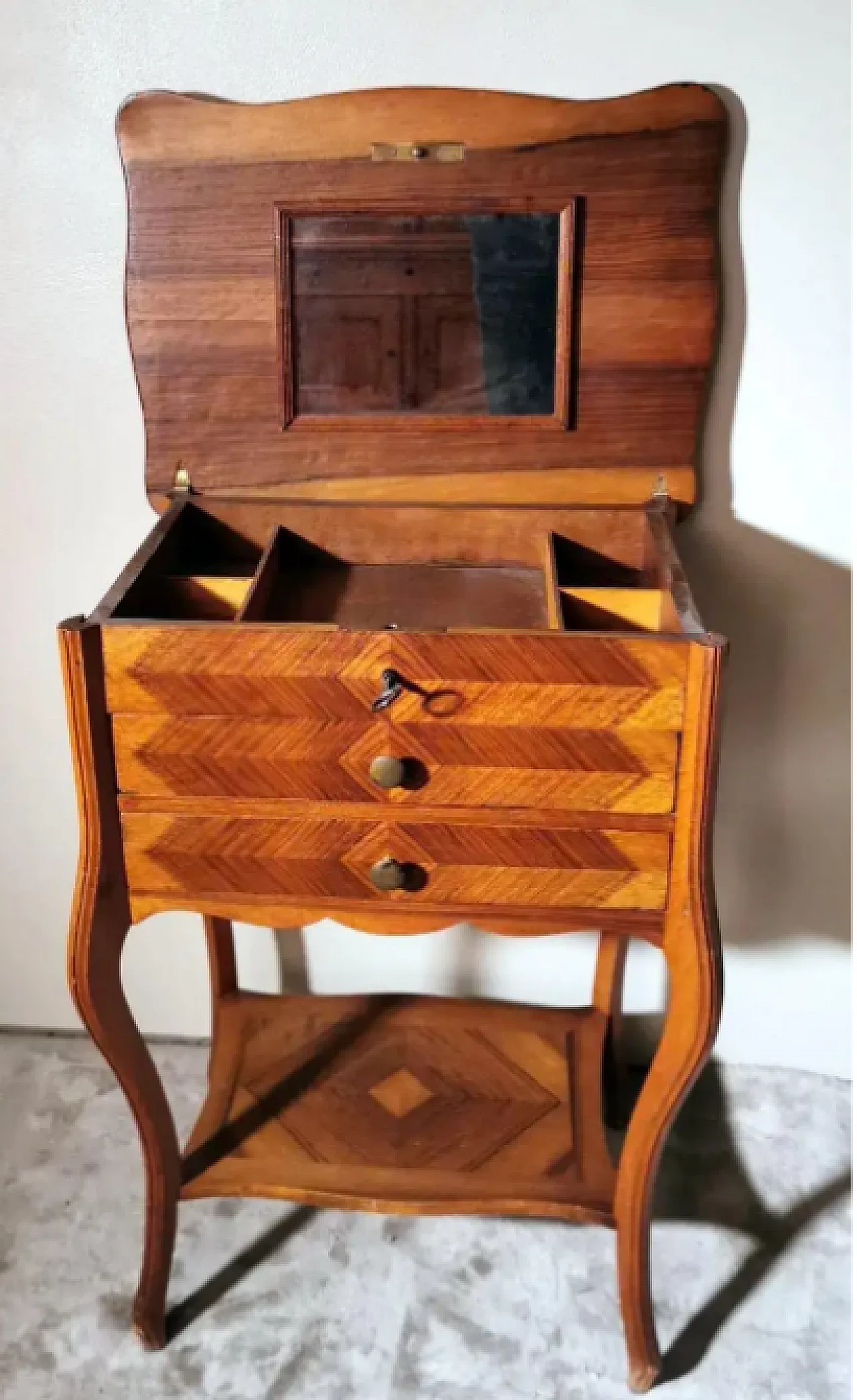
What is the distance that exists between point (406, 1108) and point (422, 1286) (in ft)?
0.70

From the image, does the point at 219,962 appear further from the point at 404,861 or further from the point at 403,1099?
the point at 404,861

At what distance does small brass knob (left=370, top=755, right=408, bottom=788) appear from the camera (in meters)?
1.12

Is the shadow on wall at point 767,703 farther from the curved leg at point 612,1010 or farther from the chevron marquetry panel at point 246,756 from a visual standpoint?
the chevron marquetry panel at point 246,756

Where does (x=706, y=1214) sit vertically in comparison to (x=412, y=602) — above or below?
below

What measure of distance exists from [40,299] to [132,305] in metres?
0.13

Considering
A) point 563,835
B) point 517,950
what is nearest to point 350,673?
point 563,835

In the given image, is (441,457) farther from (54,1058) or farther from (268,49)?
(54,1058)

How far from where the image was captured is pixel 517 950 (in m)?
1.81

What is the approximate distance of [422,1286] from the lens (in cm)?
153

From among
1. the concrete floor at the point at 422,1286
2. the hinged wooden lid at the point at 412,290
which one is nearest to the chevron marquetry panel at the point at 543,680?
the hinged wooden lid at the point at 412,290

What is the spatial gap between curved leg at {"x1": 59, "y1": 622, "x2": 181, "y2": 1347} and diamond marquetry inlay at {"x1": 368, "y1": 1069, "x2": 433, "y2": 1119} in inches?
11.5

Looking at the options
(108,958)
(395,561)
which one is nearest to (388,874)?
(108,958)

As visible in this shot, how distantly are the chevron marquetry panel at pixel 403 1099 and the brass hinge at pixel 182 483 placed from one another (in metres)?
0.77

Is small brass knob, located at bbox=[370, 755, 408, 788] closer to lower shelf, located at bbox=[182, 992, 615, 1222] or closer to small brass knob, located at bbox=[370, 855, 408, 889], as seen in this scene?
small brass knob, located at bbox=[370, 855, 408, 889]
